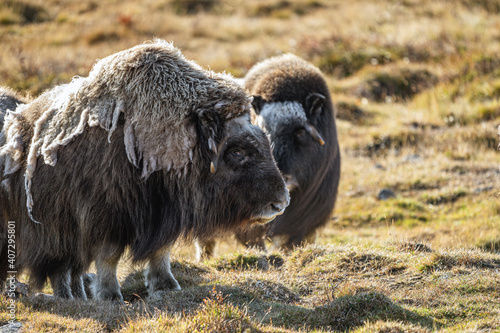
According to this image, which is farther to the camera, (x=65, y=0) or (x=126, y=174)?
(x=65, y=0)

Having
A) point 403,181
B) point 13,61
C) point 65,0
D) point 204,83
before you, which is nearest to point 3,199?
point 204,83

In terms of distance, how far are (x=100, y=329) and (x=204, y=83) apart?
59.7 inches

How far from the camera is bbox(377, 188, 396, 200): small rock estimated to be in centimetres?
764

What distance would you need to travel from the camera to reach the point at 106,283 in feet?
12.5

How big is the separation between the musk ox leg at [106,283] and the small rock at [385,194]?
454 cm

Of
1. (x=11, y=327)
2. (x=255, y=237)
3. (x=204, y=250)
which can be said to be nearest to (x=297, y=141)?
(x=255, y=237)

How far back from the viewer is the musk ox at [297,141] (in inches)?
208

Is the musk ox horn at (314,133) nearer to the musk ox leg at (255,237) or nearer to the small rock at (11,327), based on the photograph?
the musk ox leg at (255,237)

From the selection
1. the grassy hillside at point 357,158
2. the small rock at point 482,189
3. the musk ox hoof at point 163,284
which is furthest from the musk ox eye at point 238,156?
the small rock at point 482,189

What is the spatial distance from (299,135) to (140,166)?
212cm

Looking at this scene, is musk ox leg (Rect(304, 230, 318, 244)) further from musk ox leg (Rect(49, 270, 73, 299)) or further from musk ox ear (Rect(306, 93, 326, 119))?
musk ox leg (Rect(49, 270, 73, 299))

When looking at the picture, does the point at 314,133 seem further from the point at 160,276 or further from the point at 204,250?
the point at 160,276

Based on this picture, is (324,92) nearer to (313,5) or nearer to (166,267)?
(166,267)

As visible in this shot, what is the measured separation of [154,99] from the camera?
3.51m
